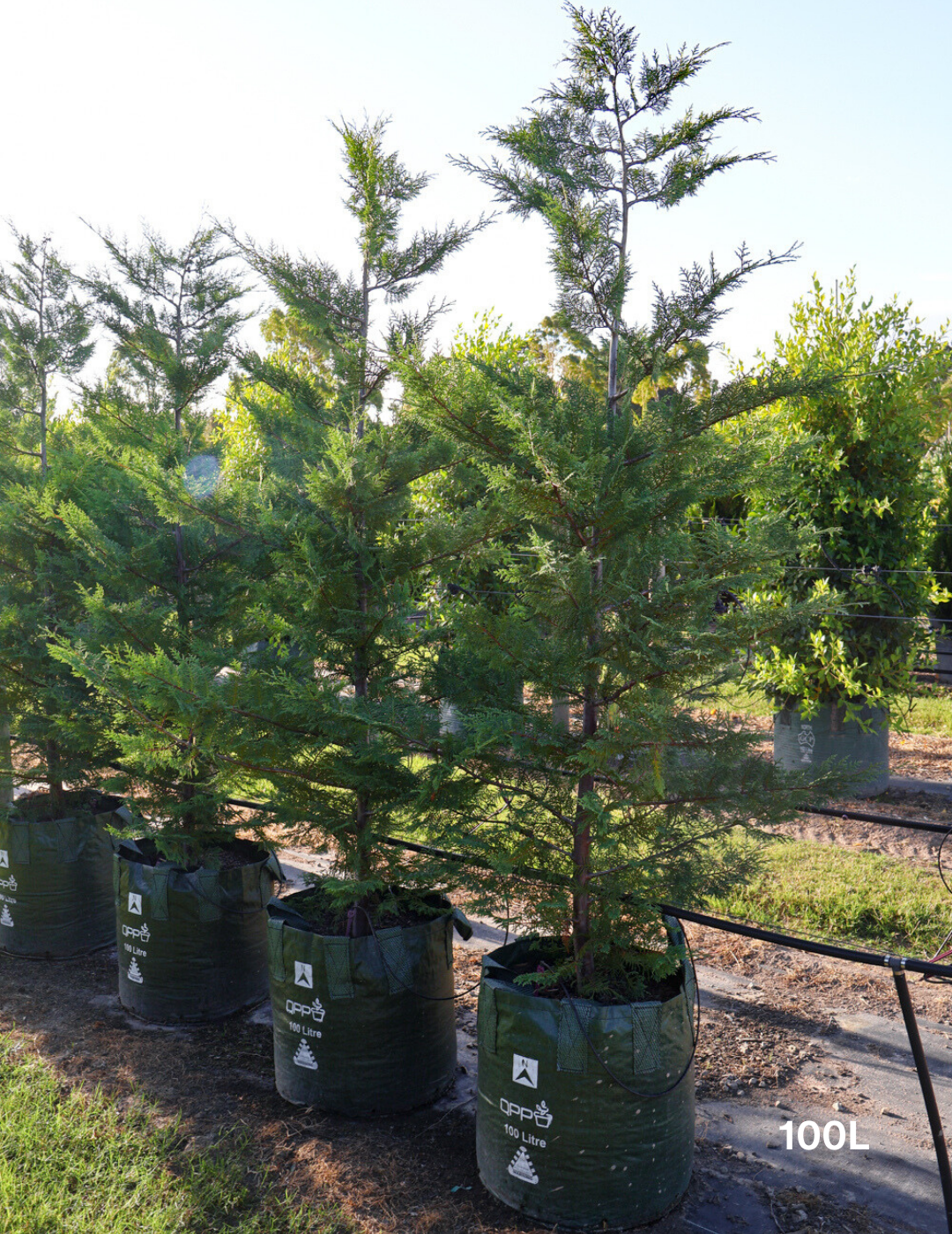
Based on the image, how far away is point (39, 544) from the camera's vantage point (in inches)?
243

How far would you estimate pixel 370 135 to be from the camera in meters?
4.34

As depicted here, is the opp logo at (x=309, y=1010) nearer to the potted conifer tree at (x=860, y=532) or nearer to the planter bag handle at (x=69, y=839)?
the planter bag handle at (x=69, y=839)

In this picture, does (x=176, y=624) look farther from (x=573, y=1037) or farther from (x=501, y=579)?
(x=573, y=1037)

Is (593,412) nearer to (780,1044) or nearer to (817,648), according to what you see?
(780,1044)

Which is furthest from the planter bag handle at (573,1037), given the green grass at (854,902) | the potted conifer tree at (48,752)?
the potted conifer tree at (48,752)

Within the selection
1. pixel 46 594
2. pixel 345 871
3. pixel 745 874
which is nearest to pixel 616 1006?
pixel 745 874

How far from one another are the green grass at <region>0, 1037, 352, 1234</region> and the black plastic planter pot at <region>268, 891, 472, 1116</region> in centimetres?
42

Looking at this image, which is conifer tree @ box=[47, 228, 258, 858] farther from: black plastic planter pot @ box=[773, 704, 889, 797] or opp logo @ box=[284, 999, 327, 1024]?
black plastic planter pot @ box=[773, 704, 889, 797]

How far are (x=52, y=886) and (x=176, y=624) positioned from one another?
6.23ft

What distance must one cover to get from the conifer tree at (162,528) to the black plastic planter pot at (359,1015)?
102 cm

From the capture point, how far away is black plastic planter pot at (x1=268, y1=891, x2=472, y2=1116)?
392cm

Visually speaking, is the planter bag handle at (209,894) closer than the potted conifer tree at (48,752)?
Yes

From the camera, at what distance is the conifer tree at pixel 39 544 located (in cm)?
579

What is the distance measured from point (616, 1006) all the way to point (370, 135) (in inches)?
151
